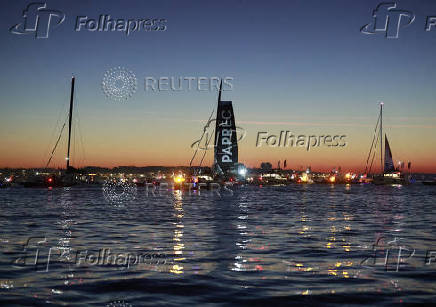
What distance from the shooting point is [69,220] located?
35.9m

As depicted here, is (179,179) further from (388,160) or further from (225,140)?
(388,160)

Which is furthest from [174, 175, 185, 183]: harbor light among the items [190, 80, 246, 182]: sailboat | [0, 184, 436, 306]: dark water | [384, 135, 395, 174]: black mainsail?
[0, 184, 436, 306]: dark water

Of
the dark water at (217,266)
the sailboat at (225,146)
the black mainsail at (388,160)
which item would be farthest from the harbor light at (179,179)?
the dark water at (217,266)

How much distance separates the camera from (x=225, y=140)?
15100 centimetres

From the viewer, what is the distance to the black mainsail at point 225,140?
5728 inches

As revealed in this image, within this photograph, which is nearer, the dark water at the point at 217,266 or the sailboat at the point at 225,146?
the dark water at the point at 217,266

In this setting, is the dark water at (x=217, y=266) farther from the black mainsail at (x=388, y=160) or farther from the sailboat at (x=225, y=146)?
the black mainsail at (x=388, y=160)

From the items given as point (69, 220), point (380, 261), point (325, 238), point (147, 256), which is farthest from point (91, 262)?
point (69, 220)

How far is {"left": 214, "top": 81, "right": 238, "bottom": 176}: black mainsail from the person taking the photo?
146 meters

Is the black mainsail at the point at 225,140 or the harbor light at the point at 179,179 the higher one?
the black mainsail at the point at 225,140

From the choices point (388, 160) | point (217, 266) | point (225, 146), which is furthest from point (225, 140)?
point (217, 266)

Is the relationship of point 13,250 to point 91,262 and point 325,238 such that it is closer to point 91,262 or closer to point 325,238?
point 91,262

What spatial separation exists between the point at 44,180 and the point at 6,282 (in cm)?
12526

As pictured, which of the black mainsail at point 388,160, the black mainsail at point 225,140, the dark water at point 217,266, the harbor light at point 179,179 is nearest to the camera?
the dark water at point 217,266
